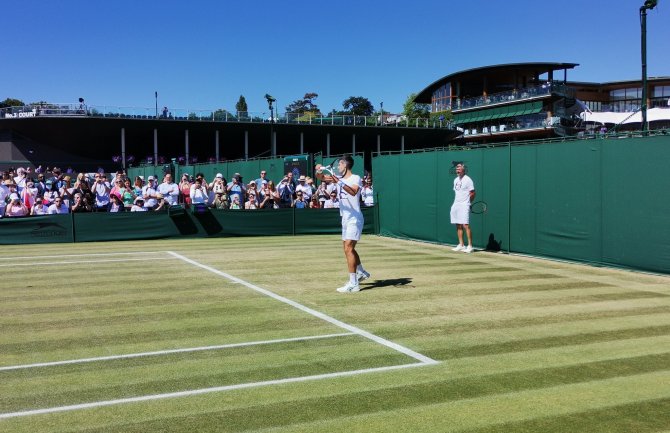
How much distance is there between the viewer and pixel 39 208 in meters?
20.0

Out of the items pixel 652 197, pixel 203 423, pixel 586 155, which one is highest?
pixel 586 155

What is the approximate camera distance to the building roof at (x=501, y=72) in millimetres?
78125

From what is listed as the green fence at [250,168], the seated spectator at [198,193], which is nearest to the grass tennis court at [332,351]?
the seated spectator at [198,193]

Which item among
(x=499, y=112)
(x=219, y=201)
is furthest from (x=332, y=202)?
(x=499, y=112)

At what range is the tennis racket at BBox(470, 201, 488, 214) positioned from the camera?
16.5 m

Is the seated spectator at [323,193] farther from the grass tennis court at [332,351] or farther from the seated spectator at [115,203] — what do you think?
the grass tennis court at [332,351]

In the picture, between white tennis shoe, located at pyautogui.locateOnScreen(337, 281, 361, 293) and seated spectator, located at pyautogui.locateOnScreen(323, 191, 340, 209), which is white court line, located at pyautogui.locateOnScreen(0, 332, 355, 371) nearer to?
white tennis shoe, located at pyautogui.locateOnScreen(337, 281, 361, 293)

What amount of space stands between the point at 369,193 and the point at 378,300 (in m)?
13.2

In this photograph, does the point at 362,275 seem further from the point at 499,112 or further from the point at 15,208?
the point at 499,112

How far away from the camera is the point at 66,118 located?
6066 centimetres

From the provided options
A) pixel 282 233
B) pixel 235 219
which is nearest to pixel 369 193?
pixel 282 233

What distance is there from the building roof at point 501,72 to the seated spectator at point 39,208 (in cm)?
6932

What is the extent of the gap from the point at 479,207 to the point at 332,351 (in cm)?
1101

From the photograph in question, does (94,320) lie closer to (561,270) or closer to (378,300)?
(378,300)
